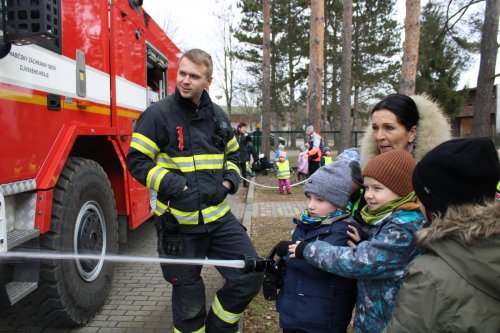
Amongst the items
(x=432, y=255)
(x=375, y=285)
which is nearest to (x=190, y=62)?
(x=375, y=285)

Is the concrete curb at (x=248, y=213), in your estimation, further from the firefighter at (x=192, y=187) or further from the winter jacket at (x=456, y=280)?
the winter jacket at (x=456, y=280)

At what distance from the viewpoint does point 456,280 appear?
1.18m

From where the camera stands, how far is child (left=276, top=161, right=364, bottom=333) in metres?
2.05

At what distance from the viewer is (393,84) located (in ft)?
98.1

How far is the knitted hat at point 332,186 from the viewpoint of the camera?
86.0 inches

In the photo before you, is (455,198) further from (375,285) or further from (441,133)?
(441,133)

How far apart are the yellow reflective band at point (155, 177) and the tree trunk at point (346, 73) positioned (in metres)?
11.5

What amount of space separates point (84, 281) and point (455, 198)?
2851mm

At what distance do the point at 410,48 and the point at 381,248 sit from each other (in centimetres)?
737

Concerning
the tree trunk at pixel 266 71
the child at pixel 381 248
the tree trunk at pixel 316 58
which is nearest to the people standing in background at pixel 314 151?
the tree trunk at pixel 316 58

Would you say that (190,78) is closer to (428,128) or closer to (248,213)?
(428,128)

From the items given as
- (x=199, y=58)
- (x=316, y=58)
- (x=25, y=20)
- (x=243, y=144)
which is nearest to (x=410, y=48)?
(x=316, y=58)

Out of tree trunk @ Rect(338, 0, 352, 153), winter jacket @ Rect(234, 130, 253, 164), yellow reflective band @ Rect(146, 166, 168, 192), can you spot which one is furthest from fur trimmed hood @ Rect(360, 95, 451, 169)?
tree trunk @ Rect(338, 0, 352, 153)

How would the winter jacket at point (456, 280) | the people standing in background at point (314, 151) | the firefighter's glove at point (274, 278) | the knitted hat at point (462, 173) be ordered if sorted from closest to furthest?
the winter jacket at point (456, 280) → the knitted hat at point (462, 173) → the firefighter's glove at point (274, 278) → the people standing in background at point (314, 151)
